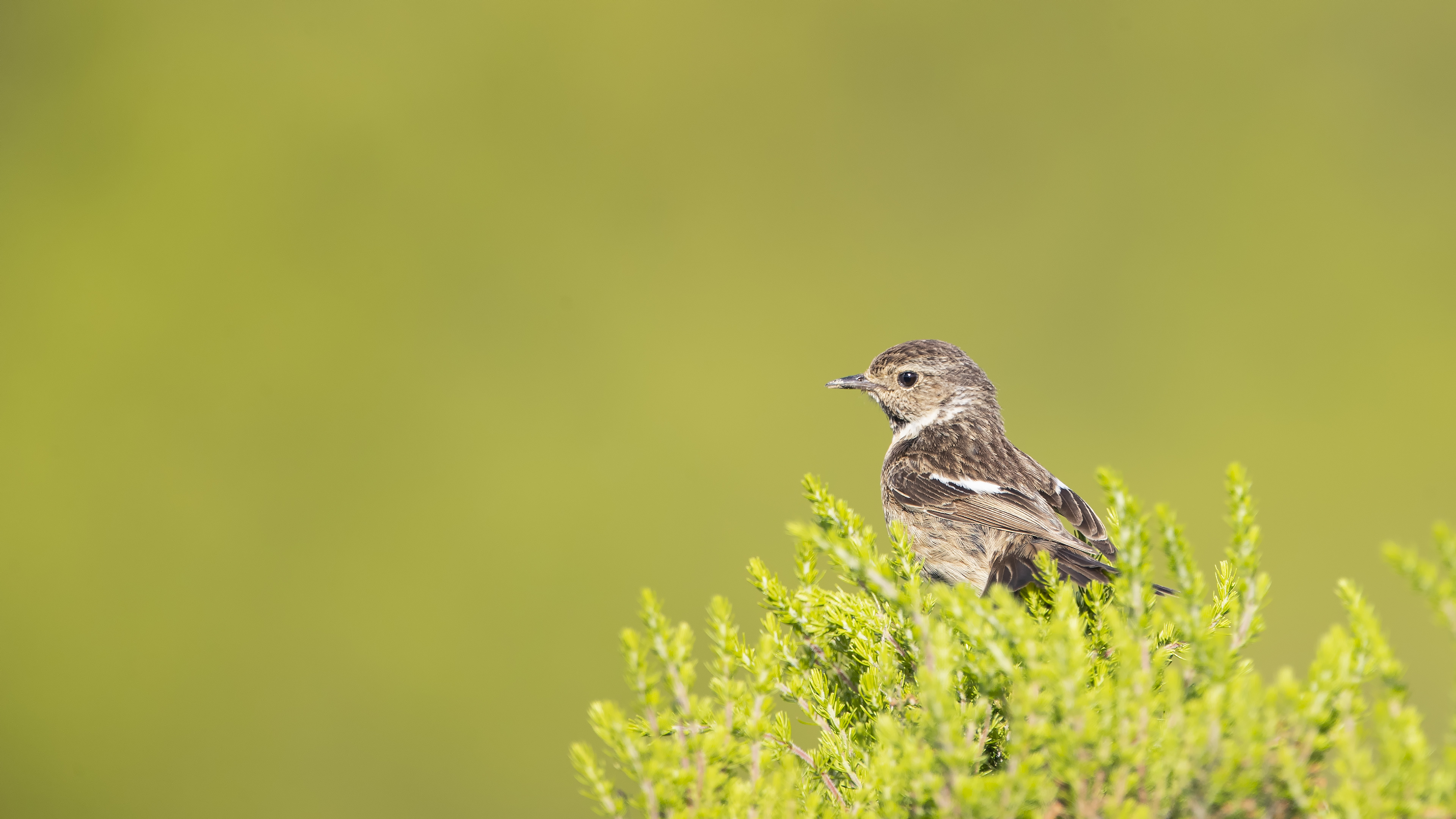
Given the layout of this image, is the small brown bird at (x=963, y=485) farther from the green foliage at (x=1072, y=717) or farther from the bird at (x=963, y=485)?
the green foliage at (x=1072, y=717)

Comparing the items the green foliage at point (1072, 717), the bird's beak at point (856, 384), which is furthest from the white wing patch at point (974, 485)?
the green foliage at point (1072, 717)

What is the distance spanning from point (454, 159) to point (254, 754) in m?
21.5

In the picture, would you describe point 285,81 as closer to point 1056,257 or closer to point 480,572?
point 480,572

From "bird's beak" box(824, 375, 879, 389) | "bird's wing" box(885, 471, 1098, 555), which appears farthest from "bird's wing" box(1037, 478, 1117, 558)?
"bird's beak" box(824, 375, 879, 389)

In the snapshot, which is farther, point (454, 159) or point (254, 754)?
point (454, 159)

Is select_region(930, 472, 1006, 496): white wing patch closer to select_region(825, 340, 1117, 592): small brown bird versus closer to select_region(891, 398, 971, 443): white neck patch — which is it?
select_region(825, 340, 1117, 592): small brown bird

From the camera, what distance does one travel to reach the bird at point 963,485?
5695 millimetres

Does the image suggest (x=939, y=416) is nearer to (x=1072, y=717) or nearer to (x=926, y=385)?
(x=926, y=385)

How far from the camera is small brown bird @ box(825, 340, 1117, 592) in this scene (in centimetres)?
571

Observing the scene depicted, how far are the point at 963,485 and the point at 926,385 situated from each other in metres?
1.59

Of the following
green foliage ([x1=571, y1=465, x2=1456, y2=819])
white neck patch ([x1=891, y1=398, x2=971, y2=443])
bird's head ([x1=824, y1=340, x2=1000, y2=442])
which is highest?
bird's head ([x1=824, y1=340, x2=1000, y2=442])

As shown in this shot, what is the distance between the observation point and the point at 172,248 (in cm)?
3077

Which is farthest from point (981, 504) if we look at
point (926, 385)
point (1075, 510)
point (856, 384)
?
point (856, 384)

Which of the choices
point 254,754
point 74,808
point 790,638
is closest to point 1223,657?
point 790,638
